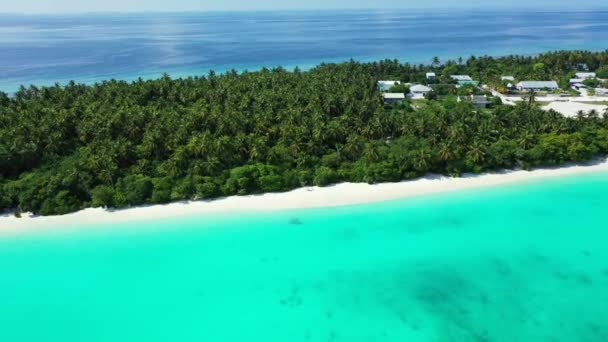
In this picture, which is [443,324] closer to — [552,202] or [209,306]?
[209,306]

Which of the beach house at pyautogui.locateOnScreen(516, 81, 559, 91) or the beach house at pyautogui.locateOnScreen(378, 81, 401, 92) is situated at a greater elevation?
the beach house at pyautogui.locateOnScreen(378, 81, 401, 92)

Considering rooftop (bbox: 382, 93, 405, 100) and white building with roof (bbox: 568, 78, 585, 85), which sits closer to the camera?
rooftop (bbox: 382, 93, 405, 100)

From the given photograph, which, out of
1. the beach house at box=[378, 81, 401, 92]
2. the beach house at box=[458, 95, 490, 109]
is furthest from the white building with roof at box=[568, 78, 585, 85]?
the beach house at box=[378, 81, 401, 92]

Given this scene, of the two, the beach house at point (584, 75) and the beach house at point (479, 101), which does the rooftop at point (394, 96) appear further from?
the beach house at point (584, 75)

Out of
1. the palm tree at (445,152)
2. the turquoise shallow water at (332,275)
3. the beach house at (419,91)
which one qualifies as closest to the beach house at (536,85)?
the beach house at (419,91)

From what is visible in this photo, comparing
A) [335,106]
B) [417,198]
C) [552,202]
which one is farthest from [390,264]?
[335,106]

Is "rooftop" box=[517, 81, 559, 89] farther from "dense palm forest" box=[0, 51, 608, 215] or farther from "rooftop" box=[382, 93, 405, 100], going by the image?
"dense palm forest" box=[0, 51, 608, 215]
